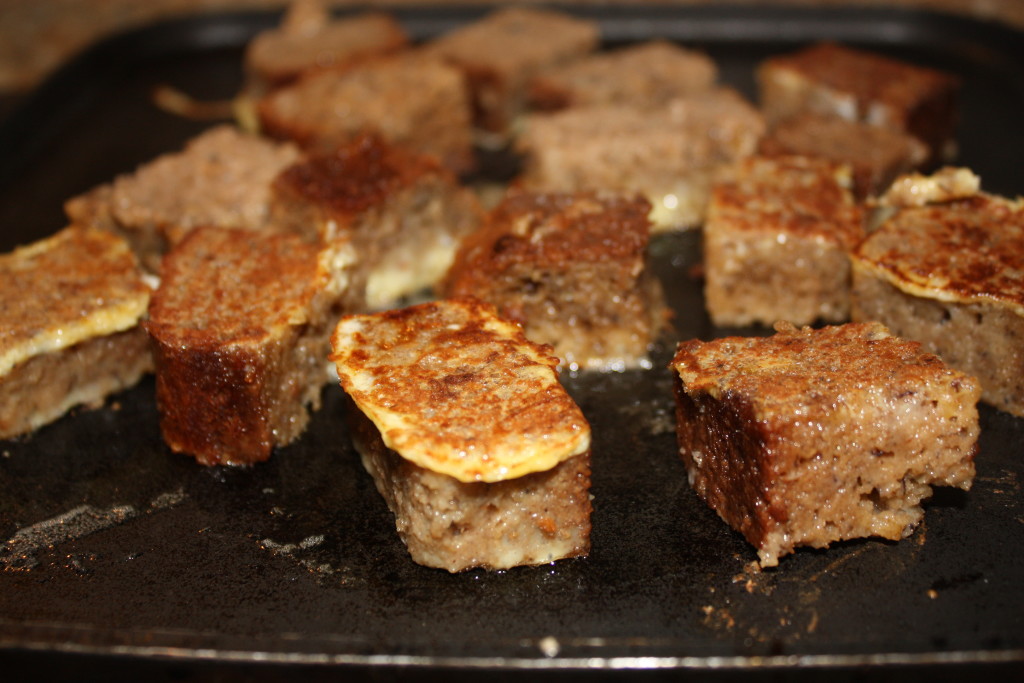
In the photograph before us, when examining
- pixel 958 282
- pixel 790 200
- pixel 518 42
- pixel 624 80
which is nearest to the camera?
pixel 958 282

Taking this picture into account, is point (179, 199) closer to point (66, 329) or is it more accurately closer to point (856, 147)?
point (66, 329)

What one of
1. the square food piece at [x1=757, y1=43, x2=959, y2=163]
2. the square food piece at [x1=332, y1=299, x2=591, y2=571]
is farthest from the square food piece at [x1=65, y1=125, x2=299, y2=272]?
the square food piece at [x1=757, y1=43, x2=959, y2=163]

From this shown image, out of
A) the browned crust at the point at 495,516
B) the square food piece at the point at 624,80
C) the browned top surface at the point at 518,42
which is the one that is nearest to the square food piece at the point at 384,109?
the browned top surface at the point at 518,42

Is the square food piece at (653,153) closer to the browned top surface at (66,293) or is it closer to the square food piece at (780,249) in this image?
the square food piece at (780,249)

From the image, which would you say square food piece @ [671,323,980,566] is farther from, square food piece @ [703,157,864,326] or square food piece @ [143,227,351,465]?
square food piece @ [143,227,351,465]

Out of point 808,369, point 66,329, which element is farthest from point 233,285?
point 808,369

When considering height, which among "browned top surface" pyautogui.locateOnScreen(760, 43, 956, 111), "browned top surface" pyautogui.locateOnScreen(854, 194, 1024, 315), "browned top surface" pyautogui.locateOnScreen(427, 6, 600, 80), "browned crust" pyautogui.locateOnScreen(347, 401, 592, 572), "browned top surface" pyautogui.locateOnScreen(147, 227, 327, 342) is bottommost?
"browned crust" pyautogui.locateOnScreen(347, 401, 592, 572)

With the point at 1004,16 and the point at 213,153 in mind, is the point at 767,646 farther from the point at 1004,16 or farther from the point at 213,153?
the point at 1004,16
